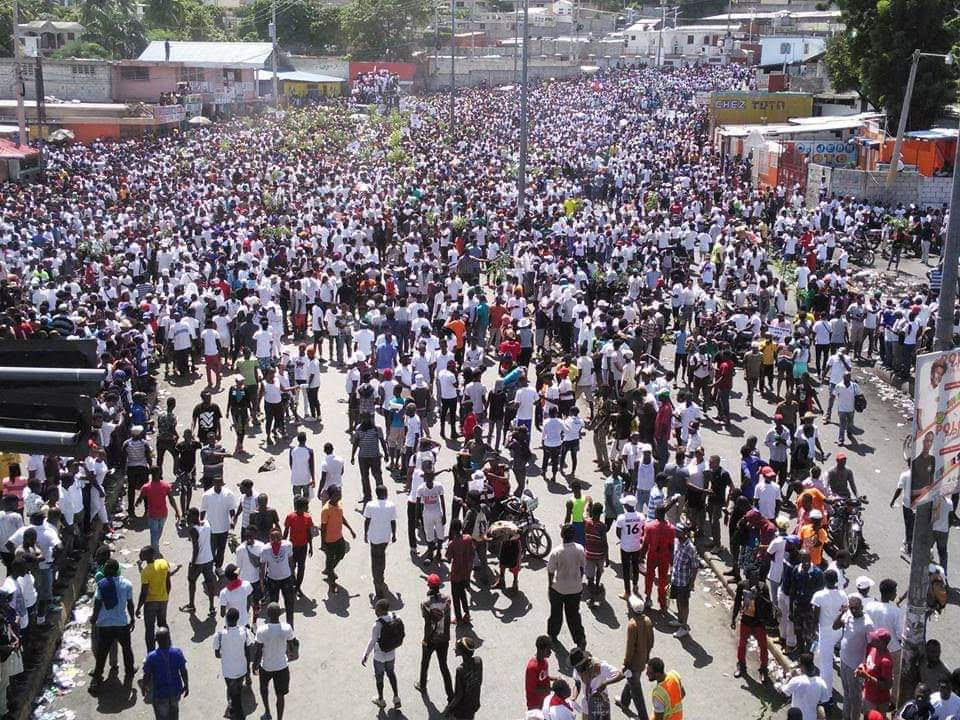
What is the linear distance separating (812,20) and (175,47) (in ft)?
188

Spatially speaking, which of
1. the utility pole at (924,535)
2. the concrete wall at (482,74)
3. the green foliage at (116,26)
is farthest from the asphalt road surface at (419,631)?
the green foliage at (116,26)

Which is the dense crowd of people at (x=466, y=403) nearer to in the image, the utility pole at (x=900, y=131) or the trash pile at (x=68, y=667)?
the trash pile at (x=68, y=667)

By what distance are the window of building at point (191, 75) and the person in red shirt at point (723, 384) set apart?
50.3 metres

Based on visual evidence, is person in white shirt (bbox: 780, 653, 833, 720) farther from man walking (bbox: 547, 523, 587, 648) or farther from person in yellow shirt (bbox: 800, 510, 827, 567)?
person in yellow shirt (bbox: 800, 510, 827, 567)

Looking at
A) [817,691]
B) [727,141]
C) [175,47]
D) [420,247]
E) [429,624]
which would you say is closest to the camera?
[817,691]

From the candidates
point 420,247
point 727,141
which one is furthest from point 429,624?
point 727,141

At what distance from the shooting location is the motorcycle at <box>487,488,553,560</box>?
11445 millimetres

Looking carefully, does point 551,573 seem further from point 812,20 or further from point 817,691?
point 812,20

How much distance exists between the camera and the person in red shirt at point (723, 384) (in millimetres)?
15734

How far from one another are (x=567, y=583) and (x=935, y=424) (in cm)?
335

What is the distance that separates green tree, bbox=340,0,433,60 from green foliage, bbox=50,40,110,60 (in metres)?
17.3

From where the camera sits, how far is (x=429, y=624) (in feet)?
29.0

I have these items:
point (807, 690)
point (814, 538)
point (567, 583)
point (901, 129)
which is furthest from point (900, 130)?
point (807, 690)

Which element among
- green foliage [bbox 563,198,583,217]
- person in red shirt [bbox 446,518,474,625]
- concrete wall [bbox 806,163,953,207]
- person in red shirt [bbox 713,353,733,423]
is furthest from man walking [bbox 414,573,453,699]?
concrete wall [bbox 806,163,953,207]
